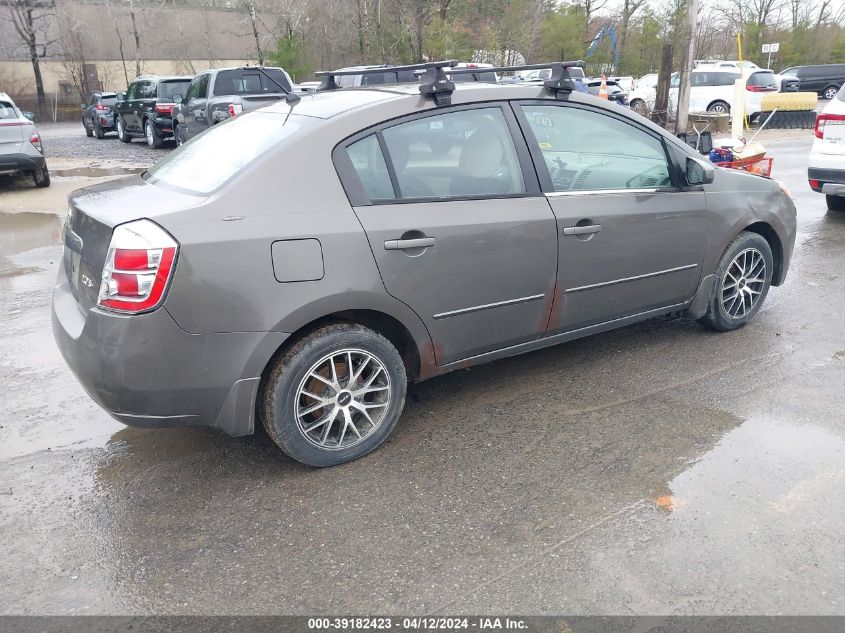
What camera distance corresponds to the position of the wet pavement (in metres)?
2.69

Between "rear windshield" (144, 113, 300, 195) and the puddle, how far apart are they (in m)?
11.3

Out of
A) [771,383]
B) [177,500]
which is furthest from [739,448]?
[177,500]

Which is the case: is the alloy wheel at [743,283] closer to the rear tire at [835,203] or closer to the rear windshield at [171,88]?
the rear tire at [835,203]

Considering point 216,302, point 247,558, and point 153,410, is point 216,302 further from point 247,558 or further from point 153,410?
point 247,558

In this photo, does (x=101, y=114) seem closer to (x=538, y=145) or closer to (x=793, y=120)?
(x=793, y=120)

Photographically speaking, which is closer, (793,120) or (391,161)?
(391,161)

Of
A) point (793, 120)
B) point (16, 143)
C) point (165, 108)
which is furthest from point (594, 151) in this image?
point (793, 120)

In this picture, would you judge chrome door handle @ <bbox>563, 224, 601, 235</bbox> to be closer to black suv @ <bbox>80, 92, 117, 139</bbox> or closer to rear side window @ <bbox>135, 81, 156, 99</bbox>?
rear side window @ <bbox>135, 81, 156, 99</bbox>

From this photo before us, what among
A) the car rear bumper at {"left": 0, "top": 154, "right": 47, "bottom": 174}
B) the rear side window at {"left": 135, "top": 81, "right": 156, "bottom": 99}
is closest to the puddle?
the car rear bumper at {"left": 0, "top": 154, "right": 47, "bottom": 174}

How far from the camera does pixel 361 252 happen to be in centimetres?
336

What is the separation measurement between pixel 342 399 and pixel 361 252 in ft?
2.35

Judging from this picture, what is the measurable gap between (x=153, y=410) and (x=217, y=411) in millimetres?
266

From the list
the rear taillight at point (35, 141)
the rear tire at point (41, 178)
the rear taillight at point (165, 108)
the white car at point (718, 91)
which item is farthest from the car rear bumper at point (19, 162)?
the white car at point (718, 91)

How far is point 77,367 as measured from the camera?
10.7 feet
